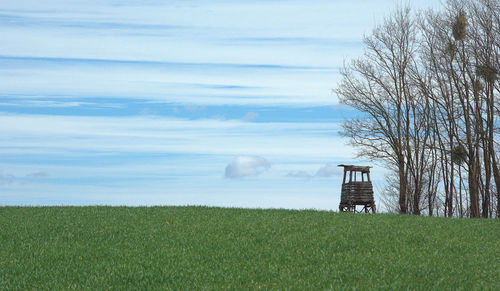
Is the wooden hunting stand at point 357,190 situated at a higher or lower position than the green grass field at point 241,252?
higher

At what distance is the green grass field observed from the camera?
10602 mm

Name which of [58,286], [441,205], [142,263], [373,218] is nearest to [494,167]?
[441,205]

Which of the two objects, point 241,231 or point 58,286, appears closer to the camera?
point 58,286

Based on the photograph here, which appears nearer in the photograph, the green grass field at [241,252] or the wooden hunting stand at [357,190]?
the green grass field at [241,252]

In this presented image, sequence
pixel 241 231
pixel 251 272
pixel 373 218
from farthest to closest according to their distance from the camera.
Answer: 1. pixel 373 218
2. pixel 241 231
3. pixel 251 272

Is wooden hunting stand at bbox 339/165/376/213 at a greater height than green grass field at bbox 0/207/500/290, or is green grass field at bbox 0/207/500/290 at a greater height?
wooden hunting stand at bbox 339/165/376/213

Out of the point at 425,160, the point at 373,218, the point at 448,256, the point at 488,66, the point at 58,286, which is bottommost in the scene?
the point at 58,286

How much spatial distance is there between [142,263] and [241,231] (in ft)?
14.2

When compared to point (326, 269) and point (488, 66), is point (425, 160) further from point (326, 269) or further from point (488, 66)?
point (326, 269)

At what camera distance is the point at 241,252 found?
12992mm

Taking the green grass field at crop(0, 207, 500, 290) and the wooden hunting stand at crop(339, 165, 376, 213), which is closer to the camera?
the green grass field at crop(0, 207, 500, 290)

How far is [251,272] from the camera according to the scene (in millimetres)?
11062

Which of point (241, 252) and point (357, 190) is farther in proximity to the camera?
point (357, 190)

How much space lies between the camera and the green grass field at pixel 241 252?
10602 mm
